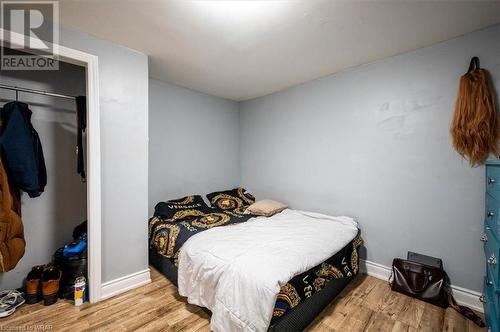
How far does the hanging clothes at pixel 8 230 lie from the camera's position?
176 cm

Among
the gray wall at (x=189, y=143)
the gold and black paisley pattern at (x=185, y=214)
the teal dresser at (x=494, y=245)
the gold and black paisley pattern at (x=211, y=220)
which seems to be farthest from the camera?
the gray wall at (x=189, y=143)

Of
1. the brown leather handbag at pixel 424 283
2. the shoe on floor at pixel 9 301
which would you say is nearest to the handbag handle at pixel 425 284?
the brown leather handbag at pixel 424 283

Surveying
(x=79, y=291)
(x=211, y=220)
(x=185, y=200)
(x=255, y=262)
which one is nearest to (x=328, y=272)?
(x=255, y=262)

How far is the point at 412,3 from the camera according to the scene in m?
1.56

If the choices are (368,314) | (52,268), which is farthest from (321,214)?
(52,268)

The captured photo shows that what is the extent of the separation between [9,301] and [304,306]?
250 cm

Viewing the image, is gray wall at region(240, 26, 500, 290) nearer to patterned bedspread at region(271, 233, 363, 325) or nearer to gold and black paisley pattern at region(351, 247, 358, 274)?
gold and black paisley pattern at region(351, 247, 358, 274)

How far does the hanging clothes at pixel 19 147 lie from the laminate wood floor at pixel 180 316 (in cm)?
108

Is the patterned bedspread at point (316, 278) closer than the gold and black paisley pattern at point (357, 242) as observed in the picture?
Yes

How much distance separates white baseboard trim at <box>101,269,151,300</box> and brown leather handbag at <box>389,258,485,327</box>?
2.59m

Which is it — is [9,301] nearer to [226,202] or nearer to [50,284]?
[50,284]

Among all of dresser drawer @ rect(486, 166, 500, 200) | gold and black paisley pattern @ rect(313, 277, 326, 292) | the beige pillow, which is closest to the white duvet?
gold and black paisley pattern @ rect(313, 277, 326, 292)

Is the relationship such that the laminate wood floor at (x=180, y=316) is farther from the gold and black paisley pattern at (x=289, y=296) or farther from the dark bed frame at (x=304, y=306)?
the gold and black paisley pattern at (x=289, y=296)

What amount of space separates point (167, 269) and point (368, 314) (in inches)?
80.0
